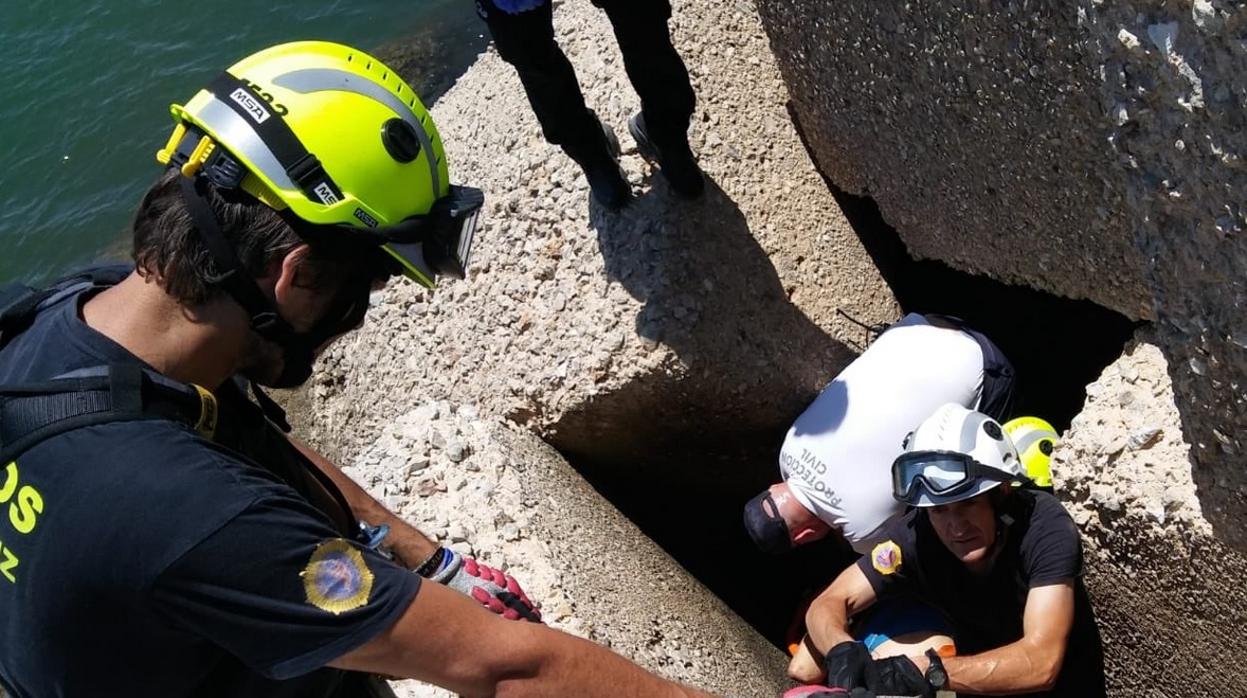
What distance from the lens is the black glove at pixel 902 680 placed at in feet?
10.6

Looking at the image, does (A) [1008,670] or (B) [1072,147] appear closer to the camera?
(B) [1072,147]

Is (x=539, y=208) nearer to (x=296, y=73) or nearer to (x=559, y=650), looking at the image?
(x=296, y=73)

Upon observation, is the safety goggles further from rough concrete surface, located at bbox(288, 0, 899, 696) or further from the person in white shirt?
rough concrete surface, located at bbox(288, 0, 899, 696)

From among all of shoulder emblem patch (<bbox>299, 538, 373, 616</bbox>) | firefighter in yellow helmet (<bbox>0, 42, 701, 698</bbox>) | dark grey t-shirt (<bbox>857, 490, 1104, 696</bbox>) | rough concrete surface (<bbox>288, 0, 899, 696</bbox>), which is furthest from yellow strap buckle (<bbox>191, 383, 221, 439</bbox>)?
dark grey t-shirt (<bbox>857, 490, 1104, 696</bbox>)

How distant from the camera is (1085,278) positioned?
3.21 m

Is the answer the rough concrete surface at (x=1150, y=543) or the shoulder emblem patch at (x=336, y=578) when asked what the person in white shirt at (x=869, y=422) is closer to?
the rough concrete surface at (x=1150, y=543)

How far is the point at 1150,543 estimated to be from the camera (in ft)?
9.32

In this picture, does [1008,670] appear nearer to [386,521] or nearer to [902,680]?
[902,680]

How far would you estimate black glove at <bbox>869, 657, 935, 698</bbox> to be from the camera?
3240 millimetres

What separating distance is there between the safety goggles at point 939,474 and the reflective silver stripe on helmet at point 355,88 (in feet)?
5.46

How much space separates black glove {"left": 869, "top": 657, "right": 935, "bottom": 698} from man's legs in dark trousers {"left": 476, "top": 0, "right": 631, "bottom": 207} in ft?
Result: 5.84

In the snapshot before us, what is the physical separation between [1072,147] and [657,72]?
1321 millimetres

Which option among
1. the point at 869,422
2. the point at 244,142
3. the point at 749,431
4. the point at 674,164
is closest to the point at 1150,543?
the point at 869,422

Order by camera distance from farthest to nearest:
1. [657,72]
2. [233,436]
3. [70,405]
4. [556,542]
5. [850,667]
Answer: [657,72] → [556,542] → [850,667] → [233,436] → [70,405]
